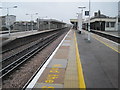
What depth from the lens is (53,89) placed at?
223 inches

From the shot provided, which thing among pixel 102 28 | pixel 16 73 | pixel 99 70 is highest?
pixel 102 28

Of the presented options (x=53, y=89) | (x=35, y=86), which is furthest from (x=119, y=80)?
(x=35, y=86)

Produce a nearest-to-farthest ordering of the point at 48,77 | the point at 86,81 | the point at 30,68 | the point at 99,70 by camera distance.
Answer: the point at 86,81, the point at 48,77, the point at 99,70, the point at 30,68

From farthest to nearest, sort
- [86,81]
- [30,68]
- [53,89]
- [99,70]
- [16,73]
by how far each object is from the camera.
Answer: [30,68] → [16,73] → [99,70] → [86,81] → [53,89]

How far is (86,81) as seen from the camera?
616cm

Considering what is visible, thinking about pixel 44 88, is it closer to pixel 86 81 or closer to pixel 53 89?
pixel 53 89

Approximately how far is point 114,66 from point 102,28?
4339 cm

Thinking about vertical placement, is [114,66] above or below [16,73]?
above

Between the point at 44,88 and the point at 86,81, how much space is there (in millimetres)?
1808

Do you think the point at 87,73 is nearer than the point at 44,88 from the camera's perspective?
No

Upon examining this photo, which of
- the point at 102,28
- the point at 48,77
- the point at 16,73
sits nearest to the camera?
the point at 48,77

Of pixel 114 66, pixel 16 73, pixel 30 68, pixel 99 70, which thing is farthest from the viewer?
pixel 30 68

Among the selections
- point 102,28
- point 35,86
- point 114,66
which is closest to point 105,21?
point 102,28

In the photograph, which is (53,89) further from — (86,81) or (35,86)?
(86,81)
